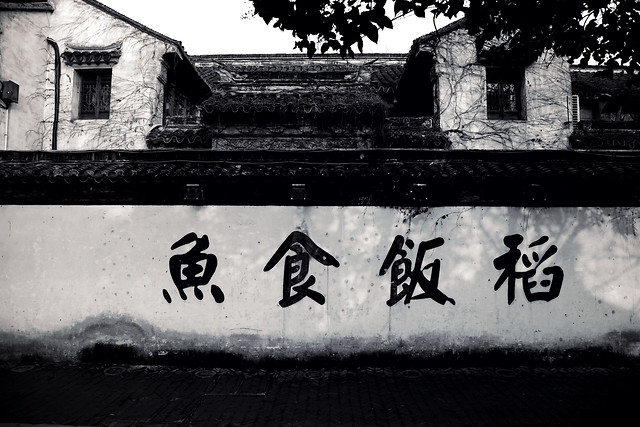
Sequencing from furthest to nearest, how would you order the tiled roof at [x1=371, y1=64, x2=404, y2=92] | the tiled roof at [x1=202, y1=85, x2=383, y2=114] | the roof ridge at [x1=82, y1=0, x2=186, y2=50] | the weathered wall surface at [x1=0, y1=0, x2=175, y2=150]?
1. the tiled roof at [x1=371, y1=64, x2=404, y2=92]
2. the roof ridge at [x1=82, y1=0, x2=186, y2=50]
3. the weathered wall surface at [x1=0, y1=0, x2=175, y2=150]
4. the tiled roof at [x1=202, y1=85, x2=383, y2=114]

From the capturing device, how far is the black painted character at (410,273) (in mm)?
7711

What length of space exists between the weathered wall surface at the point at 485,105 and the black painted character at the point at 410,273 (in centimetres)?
503

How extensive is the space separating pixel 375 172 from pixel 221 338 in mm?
4171

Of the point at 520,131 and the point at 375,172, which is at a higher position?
the point at 520,131

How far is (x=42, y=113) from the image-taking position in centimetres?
1218

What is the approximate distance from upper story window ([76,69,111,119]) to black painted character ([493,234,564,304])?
1153 cm

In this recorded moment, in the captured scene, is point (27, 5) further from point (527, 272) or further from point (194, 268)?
point (527, 272)

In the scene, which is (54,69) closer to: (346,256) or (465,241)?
(346,256)

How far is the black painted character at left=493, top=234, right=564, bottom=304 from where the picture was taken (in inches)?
303

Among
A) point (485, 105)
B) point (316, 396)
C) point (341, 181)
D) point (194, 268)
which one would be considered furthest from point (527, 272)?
point (194, 268)

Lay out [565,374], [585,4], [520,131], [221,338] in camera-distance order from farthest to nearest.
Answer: [520,131] → [221,338] → [565,374] → [585,4]

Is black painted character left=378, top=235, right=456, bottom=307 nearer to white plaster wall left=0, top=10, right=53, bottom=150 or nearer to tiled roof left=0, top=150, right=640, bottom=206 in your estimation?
tiled roof left=0, top=150, right=640, bottom=206

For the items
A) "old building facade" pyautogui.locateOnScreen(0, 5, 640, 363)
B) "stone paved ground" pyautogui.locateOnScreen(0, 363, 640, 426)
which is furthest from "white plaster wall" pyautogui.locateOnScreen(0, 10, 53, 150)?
"stone paved ground" pyautogui.locateOnScreen(0, 363, 640, 426)

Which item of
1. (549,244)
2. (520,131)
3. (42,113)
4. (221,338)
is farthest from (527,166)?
(42,113)
